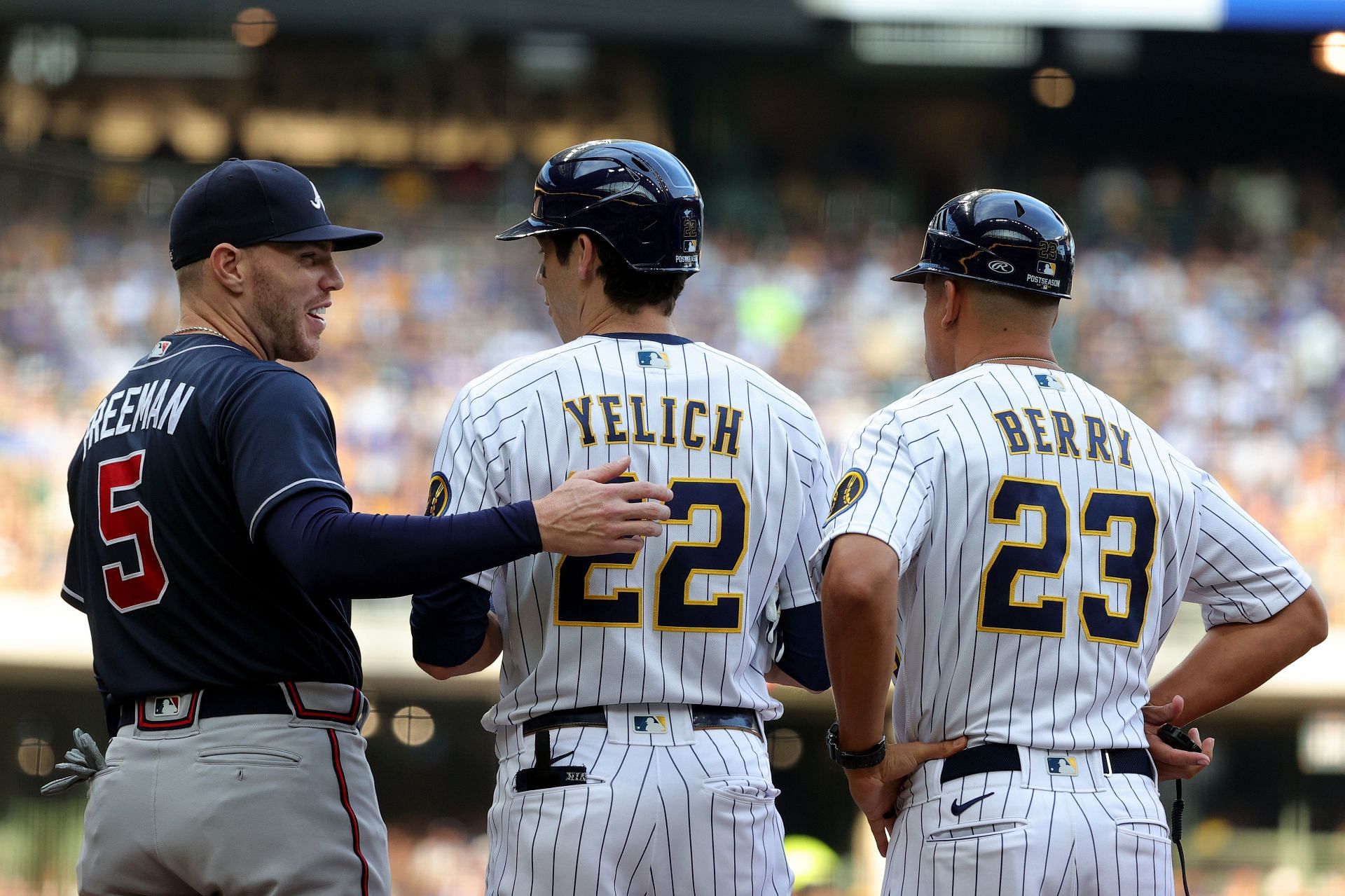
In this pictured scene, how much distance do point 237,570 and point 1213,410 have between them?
9188 millimetres

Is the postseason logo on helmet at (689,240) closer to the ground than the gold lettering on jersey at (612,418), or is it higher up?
higher up

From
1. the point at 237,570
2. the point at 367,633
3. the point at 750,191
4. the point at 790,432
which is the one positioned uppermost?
the point at 750,191

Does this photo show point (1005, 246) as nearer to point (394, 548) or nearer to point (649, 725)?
point (649, 725)

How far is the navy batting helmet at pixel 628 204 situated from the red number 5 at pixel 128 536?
0.75 m

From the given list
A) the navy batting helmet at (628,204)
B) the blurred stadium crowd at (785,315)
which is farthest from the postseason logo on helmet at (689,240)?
the blurred stadium crowd at (785,315)

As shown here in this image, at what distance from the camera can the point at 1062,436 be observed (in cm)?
239

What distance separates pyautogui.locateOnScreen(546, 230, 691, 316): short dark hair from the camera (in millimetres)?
2477

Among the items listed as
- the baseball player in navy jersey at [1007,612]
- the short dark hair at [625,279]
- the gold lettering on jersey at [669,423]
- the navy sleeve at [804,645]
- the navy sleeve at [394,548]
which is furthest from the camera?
the navy sleeve at [804,645]

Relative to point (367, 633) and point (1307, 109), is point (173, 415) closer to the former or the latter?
point (367, 633)

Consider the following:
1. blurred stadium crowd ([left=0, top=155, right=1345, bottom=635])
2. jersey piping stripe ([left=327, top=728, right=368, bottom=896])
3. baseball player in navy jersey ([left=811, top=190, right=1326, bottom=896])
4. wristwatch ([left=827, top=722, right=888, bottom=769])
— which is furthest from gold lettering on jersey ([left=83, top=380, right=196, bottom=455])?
blurred stadium crowd ([left=0, top=155, right=1345, bottom=635])

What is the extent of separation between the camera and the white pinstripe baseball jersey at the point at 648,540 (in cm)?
232

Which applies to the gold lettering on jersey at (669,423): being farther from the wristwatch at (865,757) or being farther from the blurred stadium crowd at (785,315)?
the blurred stadium crowd at (785,315)

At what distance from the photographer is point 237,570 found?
232 centimetres

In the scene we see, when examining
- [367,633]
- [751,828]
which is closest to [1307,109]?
[367,633]
